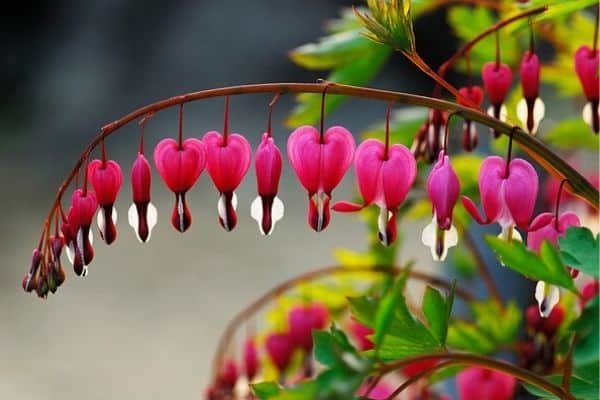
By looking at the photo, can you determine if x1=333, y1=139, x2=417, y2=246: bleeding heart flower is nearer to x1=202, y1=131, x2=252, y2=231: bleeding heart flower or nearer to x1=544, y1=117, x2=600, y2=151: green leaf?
x1=202, y1=131, x2=252, y2=231: bleeding heart flower

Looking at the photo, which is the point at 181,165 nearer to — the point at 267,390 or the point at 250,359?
the point at 267,390

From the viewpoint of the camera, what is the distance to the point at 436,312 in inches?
31.2

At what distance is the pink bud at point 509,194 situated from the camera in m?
0.82

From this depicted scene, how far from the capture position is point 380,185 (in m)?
0.85

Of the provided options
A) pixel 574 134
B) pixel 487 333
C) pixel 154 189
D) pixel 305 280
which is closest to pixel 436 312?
pixel 487 333

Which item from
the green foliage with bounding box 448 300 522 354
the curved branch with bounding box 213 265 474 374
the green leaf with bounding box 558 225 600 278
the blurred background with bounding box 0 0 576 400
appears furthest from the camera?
the blurred background with bounding box 0 0 576 400

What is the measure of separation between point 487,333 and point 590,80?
1.05 feet

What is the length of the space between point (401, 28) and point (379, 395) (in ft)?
2.21

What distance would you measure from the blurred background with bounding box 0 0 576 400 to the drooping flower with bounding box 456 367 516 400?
2755 millimetres

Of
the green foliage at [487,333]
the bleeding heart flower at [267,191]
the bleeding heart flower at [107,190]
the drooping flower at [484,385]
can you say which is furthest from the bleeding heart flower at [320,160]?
the drooping flower at [484,385]

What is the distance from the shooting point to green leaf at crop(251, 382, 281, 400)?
734 millimetres

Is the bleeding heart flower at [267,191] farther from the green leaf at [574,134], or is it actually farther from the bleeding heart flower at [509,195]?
the green leaf at [574,134]

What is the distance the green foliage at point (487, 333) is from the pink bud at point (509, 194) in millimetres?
327

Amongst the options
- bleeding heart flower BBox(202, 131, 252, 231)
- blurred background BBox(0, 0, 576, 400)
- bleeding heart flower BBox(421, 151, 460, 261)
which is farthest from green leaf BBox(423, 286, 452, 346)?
blurred background BBox(0, 0, 576, 400)
